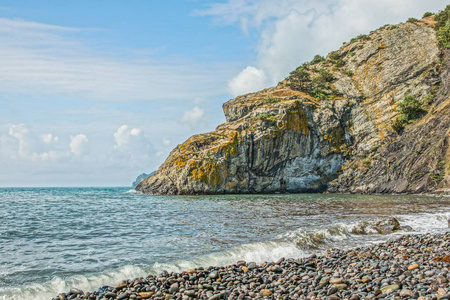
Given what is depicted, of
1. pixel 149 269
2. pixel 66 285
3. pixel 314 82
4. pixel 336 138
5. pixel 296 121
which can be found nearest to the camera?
pixel 66 285

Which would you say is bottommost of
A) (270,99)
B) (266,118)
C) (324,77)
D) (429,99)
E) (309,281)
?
(309,281)

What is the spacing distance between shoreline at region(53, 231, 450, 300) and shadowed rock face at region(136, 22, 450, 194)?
41219 millimetres

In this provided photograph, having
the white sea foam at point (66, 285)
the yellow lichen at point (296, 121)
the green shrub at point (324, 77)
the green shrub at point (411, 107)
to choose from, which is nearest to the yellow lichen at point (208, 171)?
the yellow lichen at point (296, 121)

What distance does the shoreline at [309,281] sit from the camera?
7.06 meters

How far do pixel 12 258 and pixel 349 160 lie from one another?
177ft

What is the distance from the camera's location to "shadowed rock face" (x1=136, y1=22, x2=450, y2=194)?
51.8 meters

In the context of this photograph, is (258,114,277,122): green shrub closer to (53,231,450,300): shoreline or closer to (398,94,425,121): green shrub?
(398,94,425,121): green shrub

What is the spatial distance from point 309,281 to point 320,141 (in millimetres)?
51120

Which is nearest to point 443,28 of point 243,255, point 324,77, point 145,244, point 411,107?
point 411,107

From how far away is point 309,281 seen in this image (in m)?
8.19

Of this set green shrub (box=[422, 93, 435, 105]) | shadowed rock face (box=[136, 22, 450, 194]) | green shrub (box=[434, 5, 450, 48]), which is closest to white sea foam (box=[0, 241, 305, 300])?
shadowed rock face (box=[136, 22, 450, 194])

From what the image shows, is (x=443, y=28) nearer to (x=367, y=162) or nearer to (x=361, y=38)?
(x=361, y=38)

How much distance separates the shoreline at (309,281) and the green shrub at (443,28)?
6065cm

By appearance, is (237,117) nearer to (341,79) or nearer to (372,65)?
(341,79)
